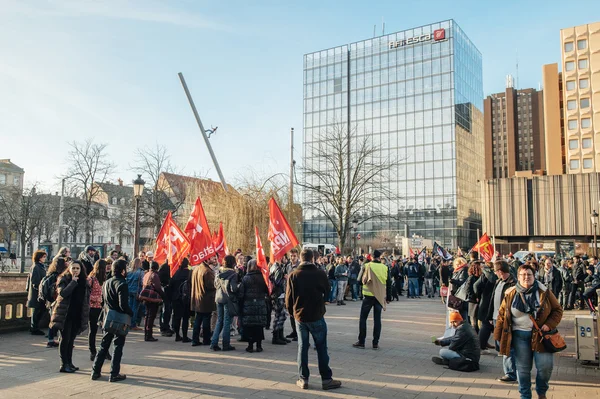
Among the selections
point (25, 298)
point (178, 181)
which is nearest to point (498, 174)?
point (178, 181)

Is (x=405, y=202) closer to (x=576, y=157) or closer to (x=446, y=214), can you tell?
(x=446, y=214)

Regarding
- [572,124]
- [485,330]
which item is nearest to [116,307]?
[485,330]

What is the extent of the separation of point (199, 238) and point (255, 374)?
410 centimetres

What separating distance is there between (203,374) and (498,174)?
154 metres

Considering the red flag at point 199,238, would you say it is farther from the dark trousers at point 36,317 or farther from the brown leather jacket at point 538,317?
the brown leather jacket at point 538,317

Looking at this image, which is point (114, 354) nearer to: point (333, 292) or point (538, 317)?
point (538, 317)

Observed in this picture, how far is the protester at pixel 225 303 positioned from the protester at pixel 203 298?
25 centimetres

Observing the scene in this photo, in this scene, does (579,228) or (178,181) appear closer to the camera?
(178,181)

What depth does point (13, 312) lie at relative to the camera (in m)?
11.3

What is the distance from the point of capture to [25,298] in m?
11.7

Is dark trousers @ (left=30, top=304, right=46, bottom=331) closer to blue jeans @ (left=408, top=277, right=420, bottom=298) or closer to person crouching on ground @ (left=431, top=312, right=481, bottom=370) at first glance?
person crouching on ground @ (left=431, top=312, right=481, bottom=370)

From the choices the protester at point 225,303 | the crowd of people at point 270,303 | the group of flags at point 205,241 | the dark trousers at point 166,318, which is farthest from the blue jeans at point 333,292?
the protester at point 225,303

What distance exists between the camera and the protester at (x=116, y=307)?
719 centimetres

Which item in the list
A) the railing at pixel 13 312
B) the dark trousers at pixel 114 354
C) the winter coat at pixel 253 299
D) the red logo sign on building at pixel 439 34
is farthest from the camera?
the red logo sign on building at pixel 439 34
